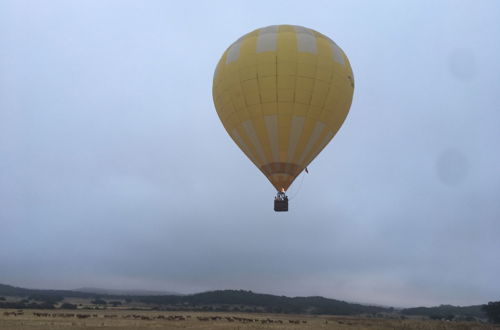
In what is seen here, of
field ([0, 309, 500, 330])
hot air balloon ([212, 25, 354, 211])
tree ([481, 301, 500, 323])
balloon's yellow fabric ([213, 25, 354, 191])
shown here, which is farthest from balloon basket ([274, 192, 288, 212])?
tree ([481, 301, 500, 323])

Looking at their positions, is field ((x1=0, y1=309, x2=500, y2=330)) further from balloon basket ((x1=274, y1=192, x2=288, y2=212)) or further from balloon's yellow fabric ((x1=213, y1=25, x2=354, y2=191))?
balloon's yellow fabric ((x1=213, y1=25, x2=354, y2=191))

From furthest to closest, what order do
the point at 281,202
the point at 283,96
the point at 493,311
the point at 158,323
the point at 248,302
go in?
1. the point at 248,302
2. the point at 493,311
3. the point at 158,323
4. the point at 281,202
5. the point at 283,96

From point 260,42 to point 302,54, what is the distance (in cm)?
264

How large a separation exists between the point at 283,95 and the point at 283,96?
0.06 metres

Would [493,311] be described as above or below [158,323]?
above

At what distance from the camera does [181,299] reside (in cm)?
13500

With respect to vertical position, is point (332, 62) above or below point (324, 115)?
above

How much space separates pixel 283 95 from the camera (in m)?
24.6

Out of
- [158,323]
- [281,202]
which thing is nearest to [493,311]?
[158,323]

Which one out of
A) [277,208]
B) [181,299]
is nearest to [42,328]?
[277,208]

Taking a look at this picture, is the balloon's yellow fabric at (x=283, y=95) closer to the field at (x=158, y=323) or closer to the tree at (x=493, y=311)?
the field at (x=158, y=323)

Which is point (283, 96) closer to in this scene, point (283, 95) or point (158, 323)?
point (283, 95)

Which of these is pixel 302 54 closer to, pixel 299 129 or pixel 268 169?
pixel 299 129

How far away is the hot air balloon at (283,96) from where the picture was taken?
24.7 m
